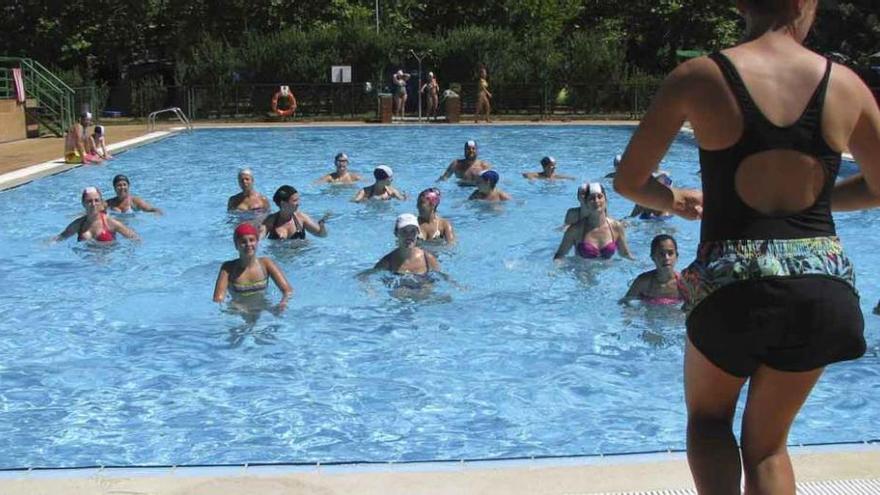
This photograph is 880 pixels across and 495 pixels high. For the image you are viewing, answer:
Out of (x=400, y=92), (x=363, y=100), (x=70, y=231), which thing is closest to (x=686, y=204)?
(x=70, y=231)

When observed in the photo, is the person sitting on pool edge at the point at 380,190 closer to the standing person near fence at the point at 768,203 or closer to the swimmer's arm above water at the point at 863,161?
the swimmer's arm above water at the point at 863,161

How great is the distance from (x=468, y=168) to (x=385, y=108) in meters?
14.1

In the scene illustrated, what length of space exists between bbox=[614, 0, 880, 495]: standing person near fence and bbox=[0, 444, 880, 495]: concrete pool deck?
1.48 m

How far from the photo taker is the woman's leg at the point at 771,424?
226cm

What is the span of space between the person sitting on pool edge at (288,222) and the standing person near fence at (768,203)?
872 centimetres

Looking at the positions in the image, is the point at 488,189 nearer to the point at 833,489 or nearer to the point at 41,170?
the point at 41,170

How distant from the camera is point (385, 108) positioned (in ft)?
97.6

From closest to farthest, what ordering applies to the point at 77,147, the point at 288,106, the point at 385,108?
the point at 77,147 → the point at 385,108 → the point at 288,106

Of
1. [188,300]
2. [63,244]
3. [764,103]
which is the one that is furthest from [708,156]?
[63,244]

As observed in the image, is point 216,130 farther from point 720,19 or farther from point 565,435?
point 565,435

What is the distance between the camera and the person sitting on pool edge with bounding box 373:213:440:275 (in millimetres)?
8719

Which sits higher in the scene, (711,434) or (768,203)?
(768,203)

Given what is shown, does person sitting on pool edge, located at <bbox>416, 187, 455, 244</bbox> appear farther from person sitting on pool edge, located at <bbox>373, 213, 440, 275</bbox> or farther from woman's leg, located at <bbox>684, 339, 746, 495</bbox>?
woman's leg, located at <bbox>684, 339, 746, 495</bbox>

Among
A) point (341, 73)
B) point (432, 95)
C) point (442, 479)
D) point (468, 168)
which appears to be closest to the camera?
point (442, 479)
